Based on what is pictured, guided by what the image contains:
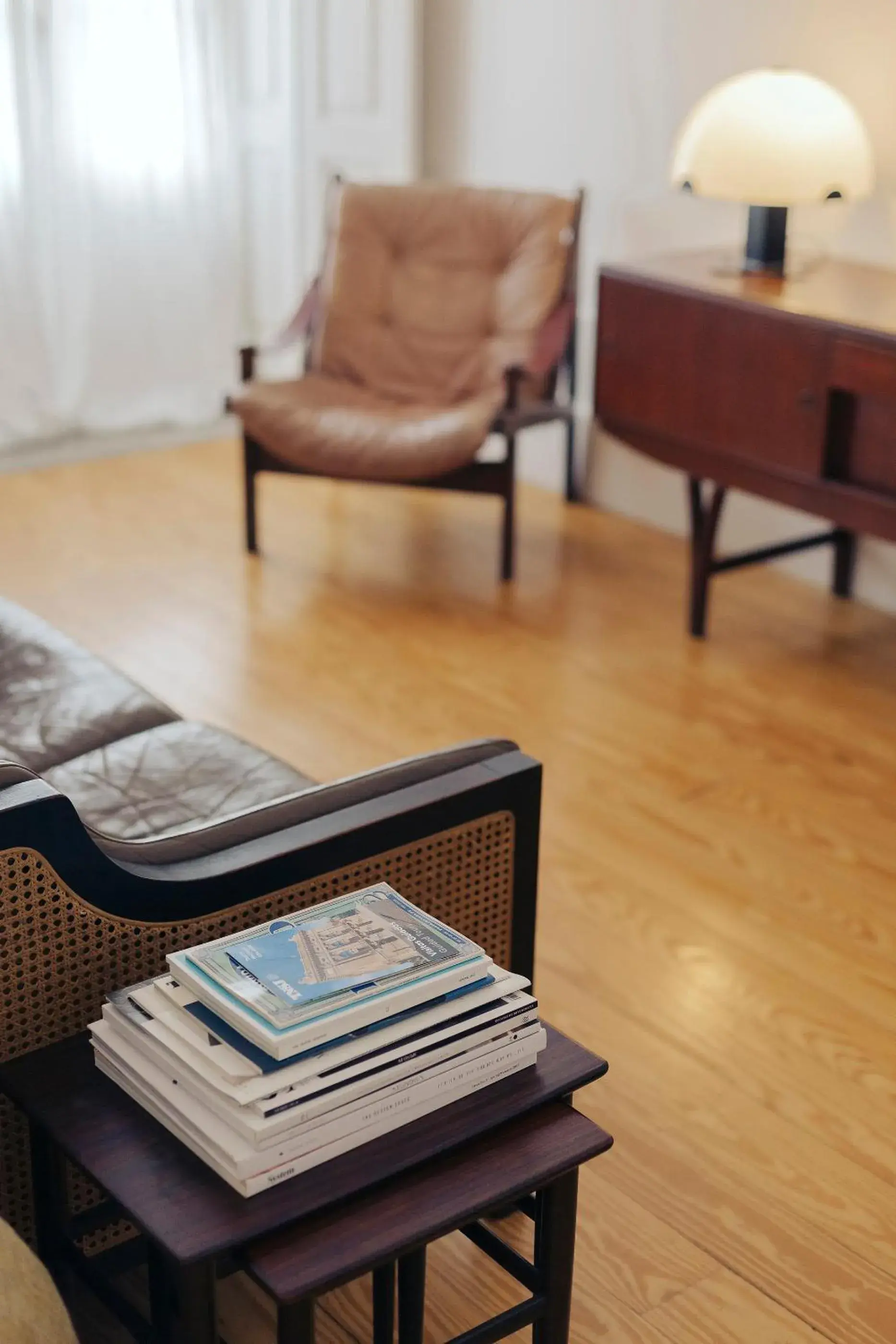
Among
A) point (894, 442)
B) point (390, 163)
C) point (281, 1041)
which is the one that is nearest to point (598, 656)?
point (894, 442)

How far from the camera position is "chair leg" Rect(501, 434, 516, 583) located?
147 inches

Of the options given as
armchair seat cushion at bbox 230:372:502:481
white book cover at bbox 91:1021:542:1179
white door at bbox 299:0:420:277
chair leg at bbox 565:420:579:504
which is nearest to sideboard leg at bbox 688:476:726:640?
armchair seat cushion at bbox 230:372:502:481

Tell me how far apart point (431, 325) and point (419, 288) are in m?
0.10

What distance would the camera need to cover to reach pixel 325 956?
1.41 m

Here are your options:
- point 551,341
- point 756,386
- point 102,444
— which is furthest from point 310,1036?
point 102,444

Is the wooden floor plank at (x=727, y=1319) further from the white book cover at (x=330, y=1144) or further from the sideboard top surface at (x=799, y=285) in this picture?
the sideboard top surface at (x=799, y=285)

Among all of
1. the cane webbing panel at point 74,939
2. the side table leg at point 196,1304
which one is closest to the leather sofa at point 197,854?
the cane webbing panel at point 74,939

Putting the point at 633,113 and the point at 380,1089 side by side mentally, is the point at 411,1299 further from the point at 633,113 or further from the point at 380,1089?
the point at 633,113

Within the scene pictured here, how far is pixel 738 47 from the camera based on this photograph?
3.81 metres

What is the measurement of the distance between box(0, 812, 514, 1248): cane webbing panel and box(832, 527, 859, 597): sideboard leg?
7.35 ft

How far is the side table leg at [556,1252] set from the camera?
145 centimetres

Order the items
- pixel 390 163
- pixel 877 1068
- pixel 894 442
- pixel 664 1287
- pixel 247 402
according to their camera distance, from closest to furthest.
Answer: pixel 664 1287
pixel 877 1068
pixel 894 442
pixel 247 402
pixel 390 163

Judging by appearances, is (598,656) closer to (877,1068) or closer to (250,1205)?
(877,1068)

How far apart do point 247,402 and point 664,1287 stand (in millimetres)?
2456
